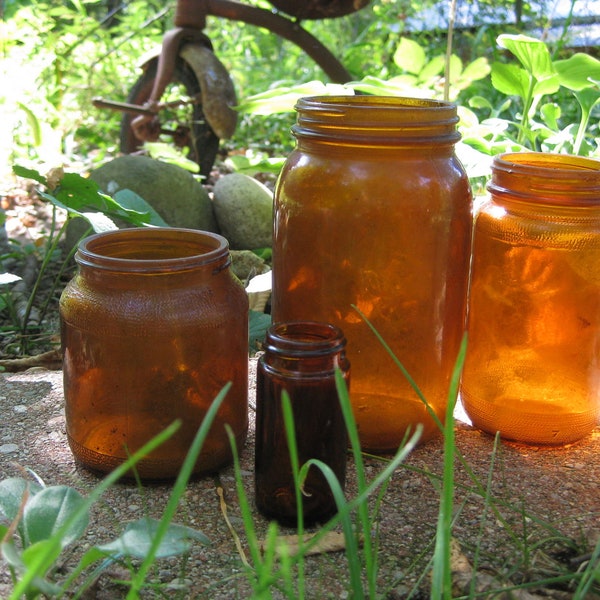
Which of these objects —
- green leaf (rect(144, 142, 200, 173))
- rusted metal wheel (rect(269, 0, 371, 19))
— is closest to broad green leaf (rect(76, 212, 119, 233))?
green leaf (rect(144, 142, 200, 173))

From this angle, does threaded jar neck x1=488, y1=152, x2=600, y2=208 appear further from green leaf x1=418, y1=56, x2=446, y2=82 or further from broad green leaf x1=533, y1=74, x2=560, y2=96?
green leaf x1=418, y1=56, x2=446, y2=82

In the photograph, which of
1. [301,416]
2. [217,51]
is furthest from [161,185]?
[217,51]

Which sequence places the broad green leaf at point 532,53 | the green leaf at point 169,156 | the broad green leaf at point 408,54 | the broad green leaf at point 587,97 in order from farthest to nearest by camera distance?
the green leaf at point 169,156, the broad green leaf at point 408,54, the broad green leaf at point 587,97, the broad green leaf at point 532,53

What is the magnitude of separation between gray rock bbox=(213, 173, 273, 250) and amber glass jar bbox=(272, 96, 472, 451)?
49.7 inches

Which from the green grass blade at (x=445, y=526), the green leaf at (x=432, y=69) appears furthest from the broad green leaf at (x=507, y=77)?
the green grass blade at (x=445, y=526)

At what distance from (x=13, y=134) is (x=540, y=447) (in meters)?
2.51

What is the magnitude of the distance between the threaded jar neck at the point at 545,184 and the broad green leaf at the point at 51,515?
2.50 ft

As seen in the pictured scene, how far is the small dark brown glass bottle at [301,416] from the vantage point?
3.55ft

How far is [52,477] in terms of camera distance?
4.10 ft

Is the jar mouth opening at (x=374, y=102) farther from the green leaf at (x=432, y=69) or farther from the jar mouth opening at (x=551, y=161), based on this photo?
the green leaf at (x=432, y=69)

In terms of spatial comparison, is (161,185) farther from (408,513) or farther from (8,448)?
(408,513)

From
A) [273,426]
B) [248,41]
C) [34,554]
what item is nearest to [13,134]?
[248,41]

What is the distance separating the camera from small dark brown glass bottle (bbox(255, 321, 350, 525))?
1083mm

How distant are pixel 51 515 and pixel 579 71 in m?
1.50
